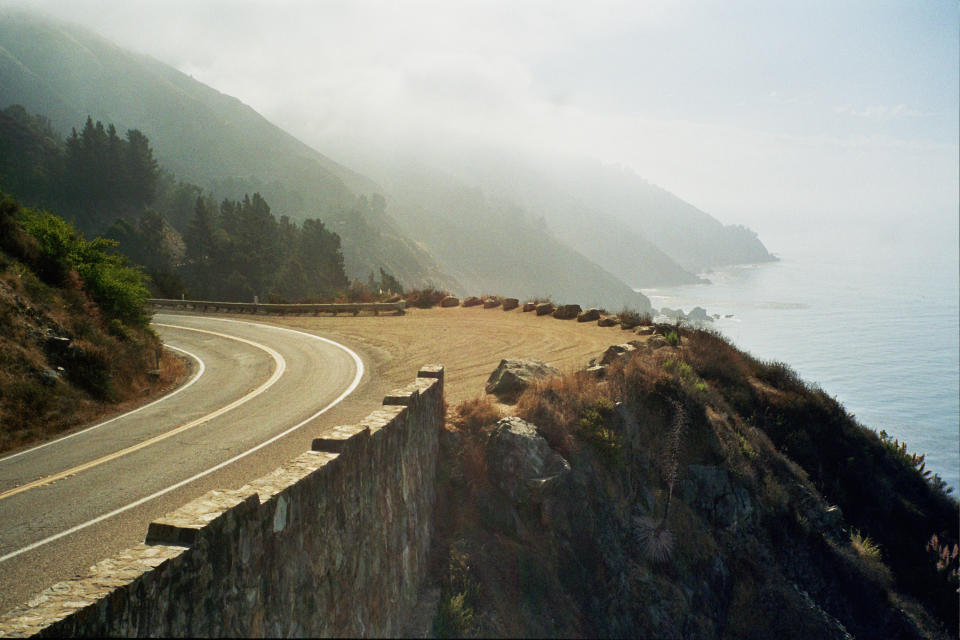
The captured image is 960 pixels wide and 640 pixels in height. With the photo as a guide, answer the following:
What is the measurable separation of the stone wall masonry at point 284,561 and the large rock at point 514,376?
5.03 m

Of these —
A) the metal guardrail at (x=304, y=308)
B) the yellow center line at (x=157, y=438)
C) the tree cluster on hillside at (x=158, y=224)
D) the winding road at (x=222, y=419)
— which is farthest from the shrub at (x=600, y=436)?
the tree cluster on hillside at (x=158, y=224)

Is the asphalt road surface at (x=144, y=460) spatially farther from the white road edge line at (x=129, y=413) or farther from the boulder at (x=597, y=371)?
the boulder at (x=597, y=371)

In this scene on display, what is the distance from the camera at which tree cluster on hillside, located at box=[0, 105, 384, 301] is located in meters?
67.6

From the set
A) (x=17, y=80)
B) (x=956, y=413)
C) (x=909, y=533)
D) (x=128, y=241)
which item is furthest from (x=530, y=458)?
(x=17, y=80)

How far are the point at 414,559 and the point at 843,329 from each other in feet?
461

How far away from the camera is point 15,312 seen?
13602 mm

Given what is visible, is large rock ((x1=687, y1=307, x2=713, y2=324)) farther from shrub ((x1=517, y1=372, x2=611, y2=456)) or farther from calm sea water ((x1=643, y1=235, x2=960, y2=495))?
shrub ((x1=517, y1=372, x2=611, y2=456))

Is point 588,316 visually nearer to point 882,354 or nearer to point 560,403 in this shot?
point 560,403

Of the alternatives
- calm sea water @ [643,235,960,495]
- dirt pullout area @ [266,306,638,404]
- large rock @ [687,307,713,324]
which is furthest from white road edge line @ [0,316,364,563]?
large rock @ [687,307,713,324]

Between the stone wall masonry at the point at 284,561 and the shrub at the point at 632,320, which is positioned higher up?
the shrub at the point at 632,320

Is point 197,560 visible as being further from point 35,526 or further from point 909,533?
point 909,533

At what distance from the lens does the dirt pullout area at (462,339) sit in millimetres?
17141


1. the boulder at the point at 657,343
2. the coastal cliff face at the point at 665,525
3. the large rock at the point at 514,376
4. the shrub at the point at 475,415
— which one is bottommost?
the coastal cliff face at the point at 665,525

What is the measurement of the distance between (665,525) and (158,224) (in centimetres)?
8101
